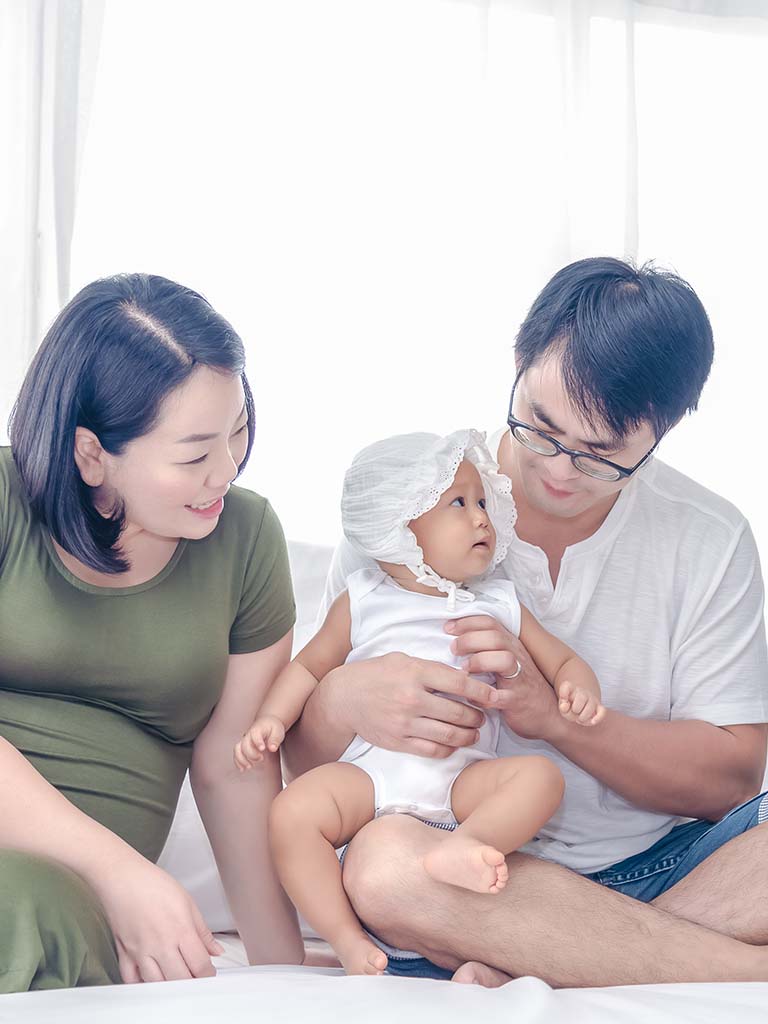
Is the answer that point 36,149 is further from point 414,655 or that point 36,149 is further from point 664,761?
point 664,761

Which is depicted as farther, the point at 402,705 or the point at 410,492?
the point at 410,492

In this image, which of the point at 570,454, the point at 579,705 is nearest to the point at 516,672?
the point at 579,705

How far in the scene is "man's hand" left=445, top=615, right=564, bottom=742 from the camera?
1.66 m

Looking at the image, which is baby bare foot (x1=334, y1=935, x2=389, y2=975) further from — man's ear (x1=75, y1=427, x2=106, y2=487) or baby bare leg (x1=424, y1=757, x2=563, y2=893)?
man's ear (x1=75, y1=427, x2=106, y2=487)

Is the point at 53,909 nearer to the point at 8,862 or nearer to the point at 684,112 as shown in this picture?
the point at 8,862

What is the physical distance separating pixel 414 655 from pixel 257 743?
28 centimetres

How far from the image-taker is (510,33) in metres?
2.80

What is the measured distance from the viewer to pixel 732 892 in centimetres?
152

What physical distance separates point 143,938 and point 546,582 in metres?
0.84

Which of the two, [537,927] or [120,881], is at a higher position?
[120,881]

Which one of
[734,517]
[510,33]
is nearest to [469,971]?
[734,517]

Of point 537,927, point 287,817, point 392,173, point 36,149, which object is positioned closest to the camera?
point 537,927

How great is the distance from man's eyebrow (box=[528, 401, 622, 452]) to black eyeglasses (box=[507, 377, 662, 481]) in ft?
0.05

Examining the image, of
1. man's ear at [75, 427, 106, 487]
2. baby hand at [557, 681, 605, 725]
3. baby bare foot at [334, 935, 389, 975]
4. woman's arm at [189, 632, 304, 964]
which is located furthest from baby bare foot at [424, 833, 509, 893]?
man's ear at [75, 427, 106, 487]
